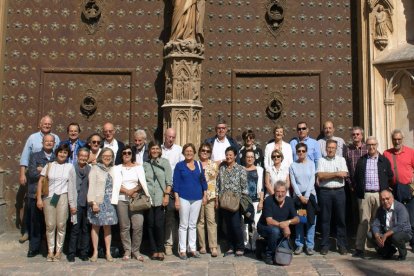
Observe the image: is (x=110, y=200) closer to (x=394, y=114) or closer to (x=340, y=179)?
(x=340, y=179)

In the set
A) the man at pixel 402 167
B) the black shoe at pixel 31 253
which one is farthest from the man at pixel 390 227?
the black shoe at pixel 31 253

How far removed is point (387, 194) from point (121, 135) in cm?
465

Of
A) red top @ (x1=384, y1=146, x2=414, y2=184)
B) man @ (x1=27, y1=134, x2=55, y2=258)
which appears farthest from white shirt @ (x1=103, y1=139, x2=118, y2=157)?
red top @ (x1=384, y1=146, x2=414, y2=184)

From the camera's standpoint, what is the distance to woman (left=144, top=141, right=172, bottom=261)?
19.5ft

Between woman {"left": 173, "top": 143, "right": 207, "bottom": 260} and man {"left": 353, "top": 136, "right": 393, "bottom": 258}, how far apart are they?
7.27 feet

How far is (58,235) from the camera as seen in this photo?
5961 mm

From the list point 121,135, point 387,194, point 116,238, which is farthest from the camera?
point 121,135

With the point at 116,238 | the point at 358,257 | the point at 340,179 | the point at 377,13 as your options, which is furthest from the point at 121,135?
the point at 377,13

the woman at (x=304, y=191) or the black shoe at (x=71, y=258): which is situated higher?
the woman at (x=304, y=191)

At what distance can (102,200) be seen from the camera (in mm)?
5770

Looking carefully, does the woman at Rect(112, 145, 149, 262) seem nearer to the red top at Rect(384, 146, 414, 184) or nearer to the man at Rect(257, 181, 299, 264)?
the man at Rect(257, 181, 299, 264)

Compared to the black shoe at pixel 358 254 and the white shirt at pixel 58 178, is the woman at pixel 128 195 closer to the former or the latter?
the white shirt at pixel 58 178

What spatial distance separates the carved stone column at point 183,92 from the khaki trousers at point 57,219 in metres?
2.29

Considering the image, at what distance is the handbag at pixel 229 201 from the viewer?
5934mm
